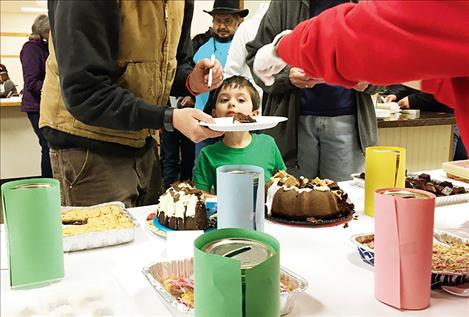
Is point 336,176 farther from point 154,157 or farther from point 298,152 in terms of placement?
point 154,157

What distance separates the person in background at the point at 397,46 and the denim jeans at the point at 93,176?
851 mm

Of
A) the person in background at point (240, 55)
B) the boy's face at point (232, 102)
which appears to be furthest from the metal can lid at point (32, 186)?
the person in background at point (240, 55)

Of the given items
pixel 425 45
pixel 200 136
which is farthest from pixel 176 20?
pixel 425 45

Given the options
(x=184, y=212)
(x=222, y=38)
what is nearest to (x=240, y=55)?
(x=222, y=38)

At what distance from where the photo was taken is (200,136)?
4.81ft

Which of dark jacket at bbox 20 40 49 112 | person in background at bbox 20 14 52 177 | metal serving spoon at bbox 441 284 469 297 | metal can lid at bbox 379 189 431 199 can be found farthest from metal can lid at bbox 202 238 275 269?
dark jacket at bbox 20 40 49 112

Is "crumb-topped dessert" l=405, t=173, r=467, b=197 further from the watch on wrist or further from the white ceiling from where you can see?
the white ceiling

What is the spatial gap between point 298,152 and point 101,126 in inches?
42.3

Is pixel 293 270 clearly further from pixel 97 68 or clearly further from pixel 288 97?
pixel 288 97

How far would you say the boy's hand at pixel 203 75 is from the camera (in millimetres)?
1797

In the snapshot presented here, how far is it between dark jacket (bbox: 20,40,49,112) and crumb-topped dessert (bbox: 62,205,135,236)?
3.17 m

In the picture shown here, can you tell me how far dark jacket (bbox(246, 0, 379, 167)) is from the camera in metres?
2.22

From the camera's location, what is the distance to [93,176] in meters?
1.56

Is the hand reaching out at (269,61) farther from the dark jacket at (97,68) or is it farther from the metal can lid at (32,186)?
the metal can lid at (32,186)
